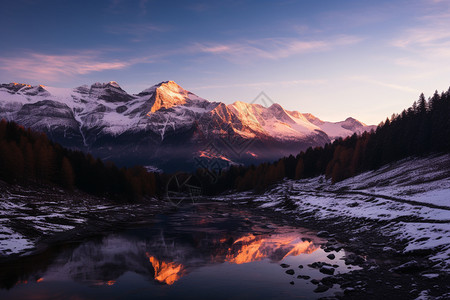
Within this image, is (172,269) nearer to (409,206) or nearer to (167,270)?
(167,270)

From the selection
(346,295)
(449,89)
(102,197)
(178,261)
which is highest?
(449,89)

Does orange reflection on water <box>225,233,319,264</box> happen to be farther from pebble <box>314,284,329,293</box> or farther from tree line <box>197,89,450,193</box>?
tree line <box>197,89,450,193</box>

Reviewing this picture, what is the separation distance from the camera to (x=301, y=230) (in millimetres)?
46562

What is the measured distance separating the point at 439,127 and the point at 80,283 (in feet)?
306

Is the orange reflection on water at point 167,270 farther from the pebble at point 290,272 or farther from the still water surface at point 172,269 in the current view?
the pebble at point 290,272

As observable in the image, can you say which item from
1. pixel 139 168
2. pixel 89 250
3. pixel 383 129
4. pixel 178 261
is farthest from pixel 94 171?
pixel 383 129

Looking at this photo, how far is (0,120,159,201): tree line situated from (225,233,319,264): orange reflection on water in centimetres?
6164

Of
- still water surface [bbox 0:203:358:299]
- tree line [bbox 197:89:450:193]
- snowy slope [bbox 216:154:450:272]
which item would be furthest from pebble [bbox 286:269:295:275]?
tree line [bbox 197:89:450:193]

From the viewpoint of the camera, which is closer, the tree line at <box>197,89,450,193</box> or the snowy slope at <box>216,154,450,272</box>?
the snowy slope at <box>216,154,450,272</box>

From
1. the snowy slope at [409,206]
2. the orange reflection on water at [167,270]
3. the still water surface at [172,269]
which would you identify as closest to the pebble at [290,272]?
the still water surface at [172,269]

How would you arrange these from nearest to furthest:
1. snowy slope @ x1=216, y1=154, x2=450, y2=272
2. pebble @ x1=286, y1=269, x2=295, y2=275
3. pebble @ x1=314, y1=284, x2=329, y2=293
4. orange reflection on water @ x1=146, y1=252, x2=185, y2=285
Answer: pebble @ x1=314, y1=284, x2=329, y2=293, orange reflection on water @ x1=146, y1=252, x2=185, y2=285, pebble @ x1=286, y1=269, x2=295, y2=275, snowy slope @ x1=216, y1=154, x2=450, y2=272

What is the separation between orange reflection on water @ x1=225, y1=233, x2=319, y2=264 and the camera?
98.1 feet

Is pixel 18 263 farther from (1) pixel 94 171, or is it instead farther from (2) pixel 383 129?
(2) pixel 383 129

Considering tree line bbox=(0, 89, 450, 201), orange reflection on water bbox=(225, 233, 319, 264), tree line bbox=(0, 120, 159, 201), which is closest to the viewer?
orange reflection on water bbox=(225, 233, 319, 264)
